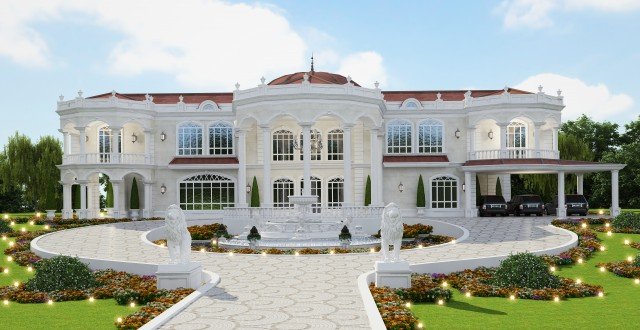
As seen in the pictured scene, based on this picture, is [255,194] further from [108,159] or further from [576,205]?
[576,205]

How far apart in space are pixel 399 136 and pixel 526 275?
2544 cm

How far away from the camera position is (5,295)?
13.3 metres

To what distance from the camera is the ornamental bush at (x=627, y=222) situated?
25.8 metres

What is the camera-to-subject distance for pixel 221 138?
39469mm

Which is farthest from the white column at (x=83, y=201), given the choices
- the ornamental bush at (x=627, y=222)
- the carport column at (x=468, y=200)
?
the ornamental bush at (x=627, y=222)

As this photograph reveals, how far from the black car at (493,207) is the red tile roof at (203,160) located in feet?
50.9

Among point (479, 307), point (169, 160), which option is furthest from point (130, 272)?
point (169, 160)

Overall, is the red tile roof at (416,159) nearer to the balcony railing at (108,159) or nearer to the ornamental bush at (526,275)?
the balcony railing at (108,159)

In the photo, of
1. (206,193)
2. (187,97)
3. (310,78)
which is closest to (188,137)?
(206,193)

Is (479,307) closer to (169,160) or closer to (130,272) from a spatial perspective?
(130,272)

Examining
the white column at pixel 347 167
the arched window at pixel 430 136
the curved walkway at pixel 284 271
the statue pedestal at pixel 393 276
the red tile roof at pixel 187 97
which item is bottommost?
the curved walkway at pixel 284 271

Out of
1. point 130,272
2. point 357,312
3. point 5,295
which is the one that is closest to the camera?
point 357,312

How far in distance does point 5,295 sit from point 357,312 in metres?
8.14

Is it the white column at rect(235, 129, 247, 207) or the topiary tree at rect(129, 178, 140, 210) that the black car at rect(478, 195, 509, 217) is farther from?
the topiary tree at rect(129, 178, 140, 210)
